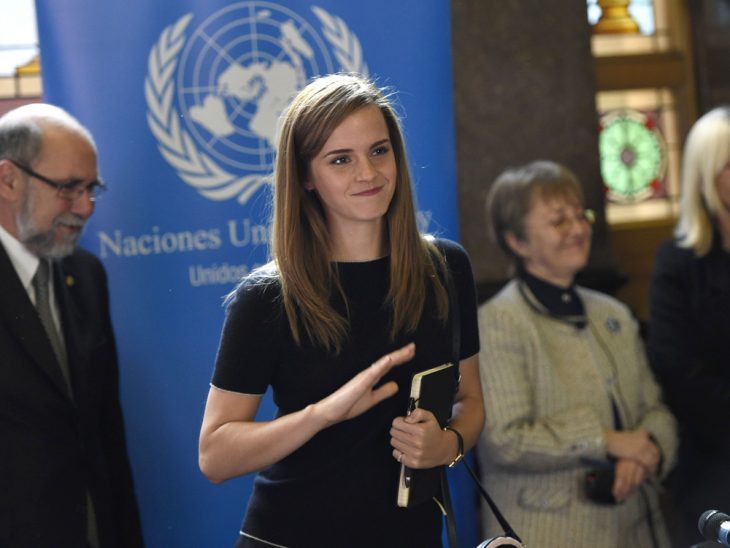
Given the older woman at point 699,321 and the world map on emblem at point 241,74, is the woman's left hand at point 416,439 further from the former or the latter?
the older woman at point 699,321

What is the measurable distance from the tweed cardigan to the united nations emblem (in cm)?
87

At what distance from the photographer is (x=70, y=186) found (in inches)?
105

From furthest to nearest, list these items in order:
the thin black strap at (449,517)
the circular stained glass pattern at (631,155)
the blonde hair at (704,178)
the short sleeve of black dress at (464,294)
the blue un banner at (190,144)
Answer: the circular stained glass pattern at (631,155) → the blonde hair at (704,178) → the blue un banner at (190,144) → the short sleeve of black dress at (464,294) → the thin black strap at (449,517)

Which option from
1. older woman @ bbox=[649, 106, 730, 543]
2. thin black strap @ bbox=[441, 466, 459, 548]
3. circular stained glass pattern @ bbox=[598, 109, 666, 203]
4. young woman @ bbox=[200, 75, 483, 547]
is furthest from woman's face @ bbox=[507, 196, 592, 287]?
circular stained glass pattern @ bbox=[598, 109, 666, 203]

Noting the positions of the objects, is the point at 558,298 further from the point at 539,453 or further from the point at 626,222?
the point at 626,222

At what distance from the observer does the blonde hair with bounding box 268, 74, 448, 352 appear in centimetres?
191

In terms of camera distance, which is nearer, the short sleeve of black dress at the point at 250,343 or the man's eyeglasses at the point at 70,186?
the short sleeve of black dress at the point at 250,343

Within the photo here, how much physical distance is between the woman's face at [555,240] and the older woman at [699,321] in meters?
0.29

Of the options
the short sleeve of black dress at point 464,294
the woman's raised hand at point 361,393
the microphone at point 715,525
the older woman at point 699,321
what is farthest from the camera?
the older woman at point 699,321

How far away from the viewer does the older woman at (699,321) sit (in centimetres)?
293

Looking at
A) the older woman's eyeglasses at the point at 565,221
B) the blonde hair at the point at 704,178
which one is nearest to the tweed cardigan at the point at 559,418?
the older woman's eyeglasses at the point at 565,221

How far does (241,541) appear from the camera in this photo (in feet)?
6.57

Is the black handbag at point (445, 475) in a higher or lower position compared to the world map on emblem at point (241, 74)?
lower

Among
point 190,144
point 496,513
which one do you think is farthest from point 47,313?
point 496,513
